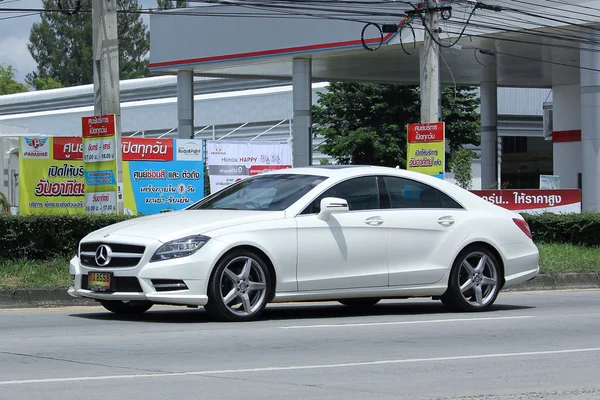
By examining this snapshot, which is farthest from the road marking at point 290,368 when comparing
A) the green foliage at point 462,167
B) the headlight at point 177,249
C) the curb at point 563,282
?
the green foliage at point 462,167

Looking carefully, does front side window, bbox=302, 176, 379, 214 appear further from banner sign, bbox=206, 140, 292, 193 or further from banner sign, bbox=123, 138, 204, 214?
banner sign, bbox=206, 140, 292, 193

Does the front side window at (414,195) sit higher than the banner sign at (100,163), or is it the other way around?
the banner sign at (100,163)

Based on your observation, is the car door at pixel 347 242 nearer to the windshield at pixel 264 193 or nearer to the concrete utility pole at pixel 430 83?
the windshield at pixel 264 193

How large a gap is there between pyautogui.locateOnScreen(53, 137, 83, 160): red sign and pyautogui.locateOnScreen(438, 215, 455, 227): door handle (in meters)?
16.0

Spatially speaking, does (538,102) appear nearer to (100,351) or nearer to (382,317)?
(382,317)

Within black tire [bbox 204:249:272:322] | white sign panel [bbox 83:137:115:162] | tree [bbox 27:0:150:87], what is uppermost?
tree [bbox 27:0:150:87]

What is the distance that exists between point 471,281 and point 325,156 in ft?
142

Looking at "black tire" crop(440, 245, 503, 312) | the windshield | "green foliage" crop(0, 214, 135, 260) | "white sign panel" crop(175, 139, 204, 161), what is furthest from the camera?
"white sign panel" crop(175, 139, 204, 161)

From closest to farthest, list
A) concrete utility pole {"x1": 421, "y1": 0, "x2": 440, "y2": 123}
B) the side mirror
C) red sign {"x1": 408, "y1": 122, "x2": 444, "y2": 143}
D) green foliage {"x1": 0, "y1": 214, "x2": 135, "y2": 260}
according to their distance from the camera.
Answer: the side mirror
green foliage {"x1": 0, "y1": 214, "x2": 135, "y2": 260}
red sign {"x1": 408, "y1": 122, "x2": 444, "y2": 143}
concrete utility pole {"x1": 421, "y1": 0, "x2": 440, "y2": 123}

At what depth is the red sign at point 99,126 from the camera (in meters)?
17.4

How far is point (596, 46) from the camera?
31.9 m

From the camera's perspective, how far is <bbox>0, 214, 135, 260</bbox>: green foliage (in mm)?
15023

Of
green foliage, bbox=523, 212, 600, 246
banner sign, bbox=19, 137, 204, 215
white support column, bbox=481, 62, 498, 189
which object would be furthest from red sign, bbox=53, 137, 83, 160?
white support column, bbox=481, 62, 498, 189

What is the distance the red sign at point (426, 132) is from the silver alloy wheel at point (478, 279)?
10.0 metres
